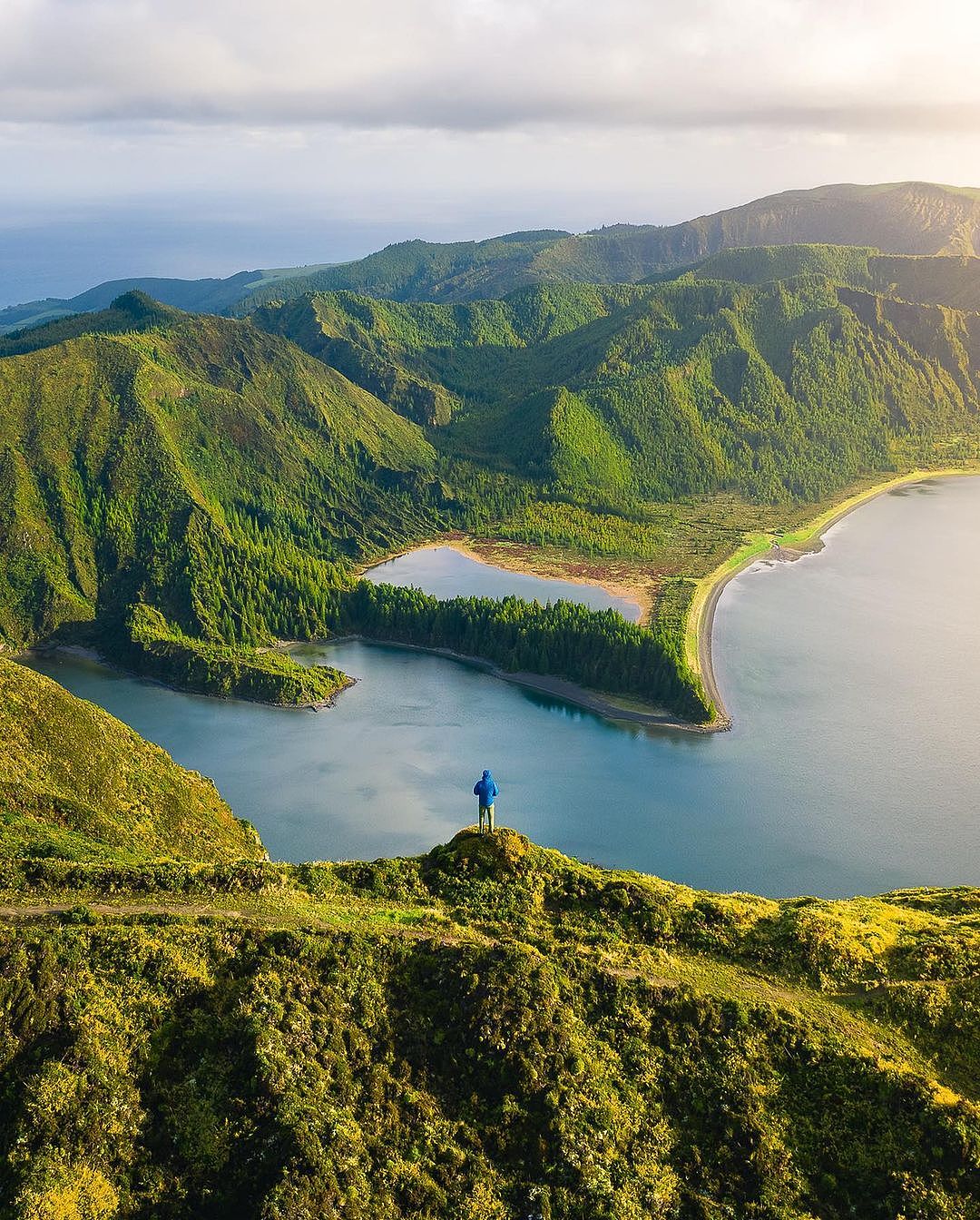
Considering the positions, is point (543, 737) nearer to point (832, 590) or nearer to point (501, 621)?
point (501, 621)

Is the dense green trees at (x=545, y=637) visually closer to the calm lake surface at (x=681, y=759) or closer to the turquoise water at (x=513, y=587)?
the calm lake surface at (x=681, y=759)

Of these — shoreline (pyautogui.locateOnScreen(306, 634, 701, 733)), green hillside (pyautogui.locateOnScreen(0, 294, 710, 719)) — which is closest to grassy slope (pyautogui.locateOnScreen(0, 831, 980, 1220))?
shoreline (pyautogui.locateOnScreen(306, 634, 701, 733))

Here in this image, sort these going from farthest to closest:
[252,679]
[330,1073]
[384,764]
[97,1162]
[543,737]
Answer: [252,679], [543,737], [384,764], [330,1073], [97,1162]

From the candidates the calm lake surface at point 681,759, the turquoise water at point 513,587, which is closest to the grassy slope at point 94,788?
the calm lake surface at point 681,759

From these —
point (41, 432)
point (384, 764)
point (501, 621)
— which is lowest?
point (384, 764)

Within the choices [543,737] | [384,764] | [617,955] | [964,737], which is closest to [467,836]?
[617,955]
